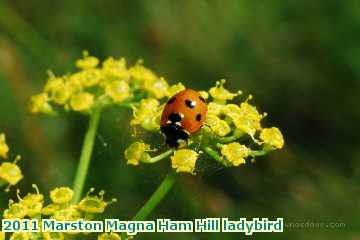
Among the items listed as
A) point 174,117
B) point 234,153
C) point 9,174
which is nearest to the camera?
point 234,153

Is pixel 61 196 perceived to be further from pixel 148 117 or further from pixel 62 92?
pixel 62 92

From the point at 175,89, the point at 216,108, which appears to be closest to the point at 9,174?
the point at 175,89

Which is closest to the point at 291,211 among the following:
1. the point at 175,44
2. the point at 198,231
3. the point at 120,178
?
the point at 198,231

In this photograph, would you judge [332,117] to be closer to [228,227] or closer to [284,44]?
[284,44]

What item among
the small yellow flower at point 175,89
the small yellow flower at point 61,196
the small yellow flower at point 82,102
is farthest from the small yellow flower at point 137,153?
the small yellow flower at point 82,102

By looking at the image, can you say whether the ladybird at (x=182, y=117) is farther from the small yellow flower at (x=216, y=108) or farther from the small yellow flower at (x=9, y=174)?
the small yellow flower at (x=9, y=174)

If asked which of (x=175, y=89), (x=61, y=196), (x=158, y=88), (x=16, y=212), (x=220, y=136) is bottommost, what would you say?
(x=16, y=212)
